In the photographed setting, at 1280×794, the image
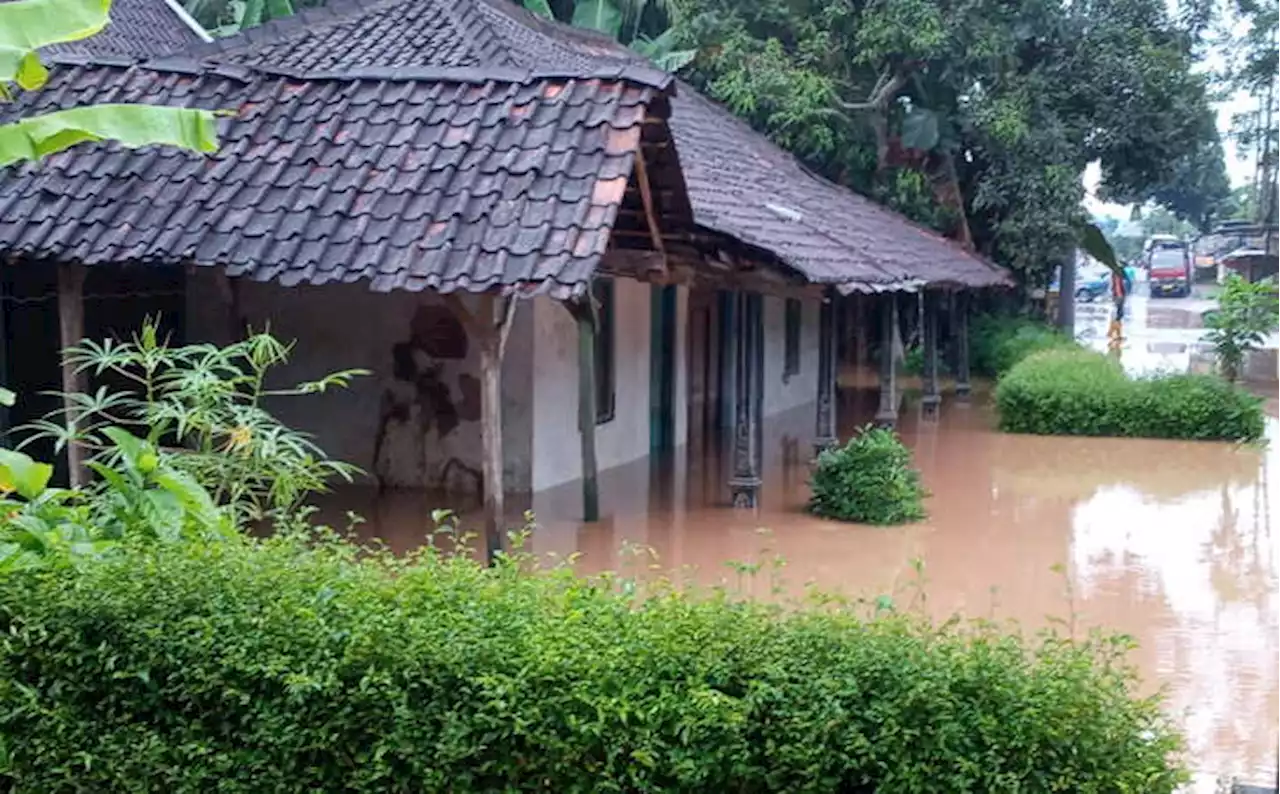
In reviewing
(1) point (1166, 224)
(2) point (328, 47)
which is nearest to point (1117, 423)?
(2) point (328, 47)

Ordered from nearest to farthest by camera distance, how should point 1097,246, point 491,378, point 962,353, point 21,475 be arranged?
1. point 21,475
2. point 491,378
3. point 962,353
4. point 1097,246

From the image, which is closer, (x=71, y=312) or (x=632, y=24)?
Result: (x=71, y=312)

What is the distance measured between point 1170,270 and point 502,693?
6050 cm

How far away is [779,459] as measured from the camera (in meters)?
16.6

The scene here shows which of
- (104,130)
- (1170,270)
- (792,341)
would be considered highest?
(1170,270)

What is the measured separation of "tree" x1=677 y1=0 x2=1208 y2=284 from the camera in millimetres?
20625

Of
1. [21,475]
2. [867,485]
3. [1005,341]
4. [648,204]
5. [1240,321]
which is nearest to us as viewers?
[21,475]

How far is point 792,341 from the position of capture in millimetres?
22141

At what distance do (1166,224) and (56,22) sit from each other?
10851 cm

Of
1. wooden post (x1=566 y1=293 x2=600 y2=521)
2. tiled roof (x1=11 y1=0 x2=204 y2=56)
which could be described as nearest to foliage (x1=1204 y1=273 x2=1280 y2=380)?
wooden post (x1=566 y1=293 x2=600 y2=521)

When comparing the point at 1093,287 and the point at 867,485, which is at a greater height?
the point at 1093,287

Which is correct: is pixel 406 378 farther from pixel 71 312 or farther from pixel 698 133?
pixel 698 133

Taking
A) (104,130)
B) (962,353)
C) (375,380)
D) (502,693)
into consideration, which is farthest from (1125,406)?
(502,693)

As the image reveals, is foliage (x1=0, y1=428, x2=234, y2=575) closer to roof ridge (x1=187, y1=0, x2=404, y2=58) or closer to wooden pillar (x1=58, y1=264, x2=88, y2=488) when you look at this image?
wooden pillar (x1=58, y1=264, x2=88, y2=488)
